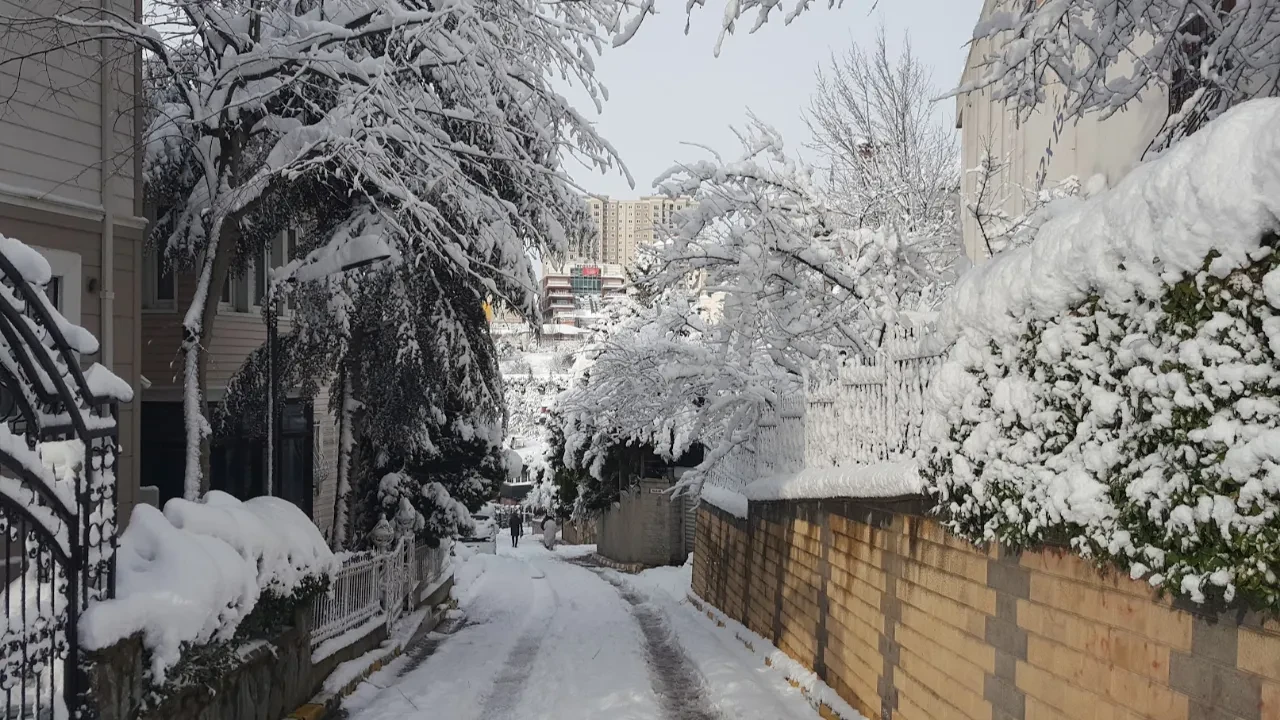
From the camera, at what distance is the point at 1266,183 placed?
3.57 m

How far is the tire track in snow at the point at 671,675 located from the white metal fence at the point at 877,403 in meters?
2.63

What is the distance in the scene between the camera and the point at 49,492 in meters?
5.65

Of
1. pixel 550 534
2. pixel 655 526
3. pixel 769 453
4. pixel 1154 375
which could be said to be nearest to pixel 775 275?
pixel 769 453

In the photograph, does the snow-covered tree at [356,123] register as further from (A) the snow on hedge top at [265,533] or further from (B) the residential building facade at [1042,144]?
(B) the residential building facade at [1042,144]

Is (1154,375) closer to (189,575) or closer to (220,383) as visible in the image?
(189,575)

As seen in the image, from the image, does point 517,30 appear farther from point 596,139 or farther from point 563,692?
point 563,692

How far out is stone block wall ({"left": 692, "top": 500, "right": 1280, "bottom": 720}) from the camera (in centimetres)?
405

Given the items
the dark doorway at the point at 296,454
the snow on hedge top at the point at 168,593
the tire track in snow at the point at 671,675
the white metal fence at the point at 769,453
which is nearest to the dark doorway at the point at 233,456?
the dark doorway at the point at 296,454

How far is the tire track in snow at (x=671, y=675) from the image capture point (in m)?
9.70

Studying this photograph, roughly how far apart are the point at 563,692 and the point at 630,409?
383 inches

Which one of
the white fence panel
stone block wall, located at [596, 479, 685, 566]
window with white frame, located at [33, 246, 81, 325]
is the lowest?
stone block wall, located at [596, 479, 685, 566]

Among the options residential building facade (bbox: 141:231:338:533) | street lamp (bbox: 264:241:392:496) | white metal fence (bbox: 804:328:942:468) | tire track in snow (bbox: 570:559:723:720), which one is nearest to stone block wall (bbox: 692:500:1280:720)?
white metal fence (bbox: 804:328:942:468)

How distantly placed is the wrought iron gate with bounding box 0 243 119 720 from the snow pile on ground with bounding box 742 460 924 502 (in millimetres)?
5183

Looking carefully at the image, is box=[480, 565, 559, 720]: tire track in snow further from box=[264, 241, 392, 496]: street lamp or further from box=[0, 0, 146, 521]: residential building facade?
box=[0, 0, 146, 521]: residential building facade
